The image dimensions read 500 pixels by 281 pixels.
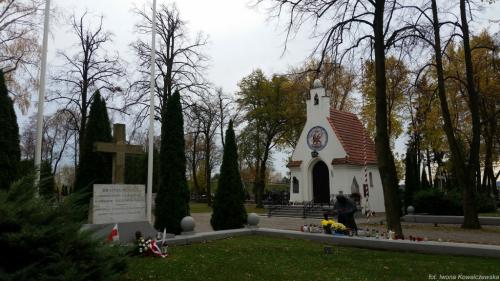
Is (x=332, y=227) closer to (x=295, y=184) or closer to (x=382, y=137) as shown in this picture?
(x=382, y=137)

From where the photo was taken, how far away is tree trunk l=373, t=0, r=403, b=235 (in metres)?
14.2

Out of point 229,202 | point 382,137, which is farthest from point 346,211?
point 229,202

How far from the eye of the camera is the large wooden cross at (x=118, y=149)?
13185mm

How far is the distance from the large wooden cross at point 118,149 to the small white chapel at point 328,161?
71.1ft

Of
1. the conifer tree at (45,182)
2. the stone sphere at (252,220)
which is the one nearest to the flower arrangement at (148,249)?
the conifer tree at (45,182)

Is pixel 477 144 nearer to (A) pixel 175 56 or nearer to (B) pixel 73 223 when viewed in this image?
(A) pixel 175 56

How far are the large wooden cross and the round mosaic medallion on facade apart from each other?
879 inches

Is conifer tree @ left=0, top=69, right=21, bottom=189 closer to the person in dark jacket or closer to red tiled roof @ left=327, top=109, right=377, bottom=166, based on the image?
the person in dark jacket

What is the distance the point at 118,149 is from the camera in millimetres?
13453

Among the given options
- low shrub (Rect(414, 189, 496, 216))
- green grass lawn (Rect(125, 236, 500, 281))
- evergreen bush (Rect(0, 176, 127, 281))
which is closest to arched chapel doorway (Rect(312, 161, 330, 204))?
low shrub (Rect(414, 189, 496, 216))

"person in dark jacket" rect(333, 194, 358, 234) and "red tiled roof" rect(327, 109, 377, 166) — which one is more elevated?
"red tiled roof" rect(327, 109, 377, 166)

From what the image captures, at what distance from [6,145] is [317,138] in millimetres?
25075

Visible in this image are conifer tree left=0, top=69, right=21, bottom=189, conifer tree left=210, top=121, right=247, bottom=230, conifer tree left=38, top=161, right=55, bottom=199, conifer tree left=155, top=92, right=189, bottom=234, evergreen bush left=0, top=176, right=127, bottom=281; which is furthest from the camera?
conifer tree left=210, top=121, right=247, bottom=230

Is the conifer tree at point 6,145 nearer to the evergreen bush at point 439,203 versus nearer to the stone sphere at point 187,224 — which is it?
the stone sphere at point 187,224
